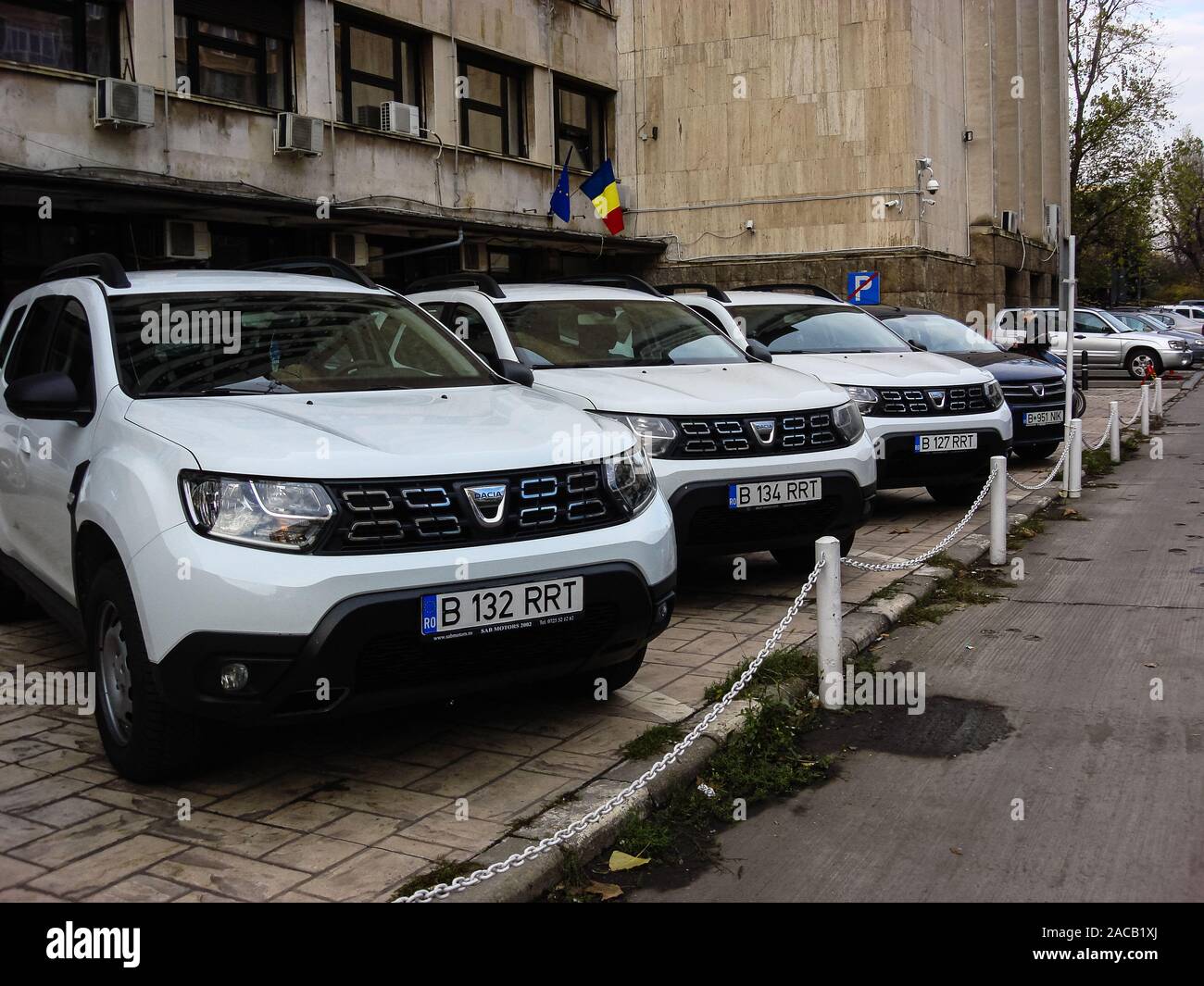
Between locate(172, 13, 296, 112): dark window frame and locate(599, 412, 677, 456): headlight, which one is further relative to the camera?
locate(172, 13, 296, 112): dark window frame

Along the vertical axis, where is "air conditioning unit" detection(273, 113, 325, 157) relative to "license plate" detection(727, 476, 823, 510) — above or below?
above

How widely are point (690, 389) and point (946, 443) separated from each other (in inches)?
135

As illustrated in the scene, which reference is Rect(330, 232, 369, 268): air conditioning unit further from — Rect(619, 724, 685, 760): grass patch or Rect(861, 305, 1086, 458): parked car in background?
Rect(619, 724, 685, 760): grass patch

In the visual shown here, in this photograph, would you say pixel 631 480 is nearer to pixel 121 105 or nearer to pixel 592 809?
pixel 592 809

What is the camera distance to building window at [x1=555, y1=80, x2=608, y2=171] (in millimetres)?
25812

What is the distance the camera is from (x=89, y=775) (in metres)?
4.46

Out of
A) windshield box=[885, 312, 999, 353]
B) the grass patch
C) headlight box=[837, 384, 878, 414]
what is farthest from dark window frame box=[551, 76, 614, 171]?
the grass patch

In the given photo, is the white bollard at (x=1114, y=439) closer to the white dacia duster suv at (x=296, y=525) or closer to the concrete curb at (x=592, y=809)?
the concrete curb at (x=592, y=809)

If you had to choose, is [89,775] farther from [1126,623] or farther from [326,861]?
[1126,623]

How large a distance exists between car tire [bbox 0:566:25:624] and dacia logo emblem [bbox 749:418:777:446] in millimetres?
3914

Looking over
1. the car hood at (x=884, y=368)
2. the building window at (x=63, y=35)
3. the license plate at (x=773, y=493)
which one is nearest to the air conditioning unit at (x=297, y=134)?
the building window at (x=63, y=35)

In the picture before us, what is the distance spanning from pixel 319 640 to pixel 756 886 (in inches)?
58.0

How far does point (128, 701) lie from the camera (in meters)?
4.34
